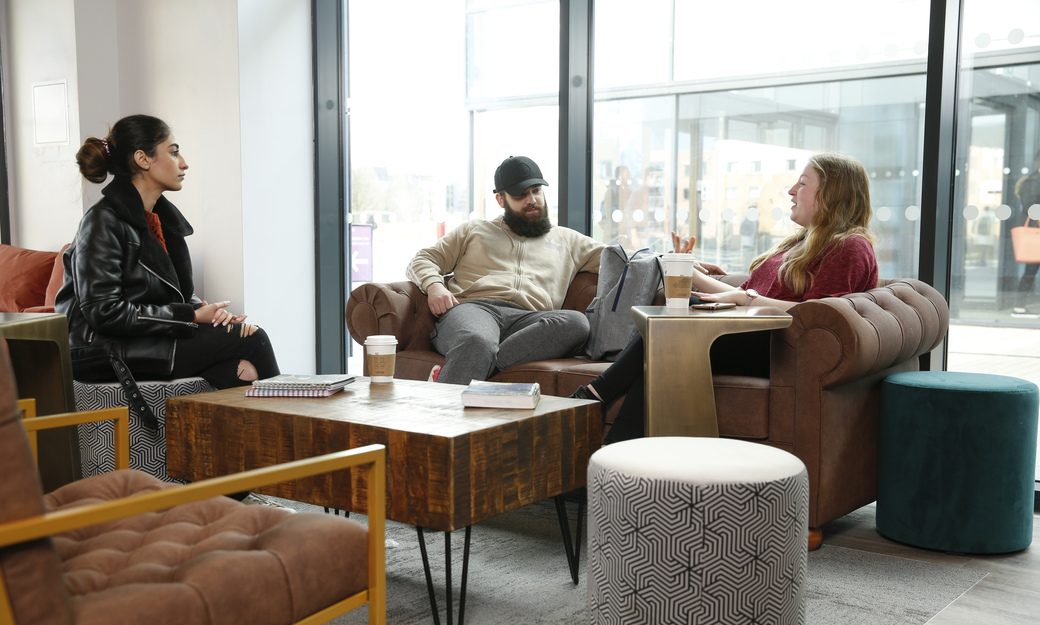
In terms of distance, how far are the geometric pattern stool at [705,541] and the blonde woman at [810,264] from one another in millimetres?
1120

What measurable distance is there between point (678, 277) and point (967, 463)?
3.30 ft

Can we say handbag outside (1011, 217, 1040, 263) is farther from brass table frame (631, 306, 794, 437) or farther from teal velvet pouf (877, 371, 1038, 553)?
brass table frame (631, 306, 794, 437)

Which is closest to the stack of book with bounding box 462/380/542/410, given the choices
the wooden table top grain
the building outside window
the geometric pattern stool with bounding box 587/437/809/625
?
the wooden table top grain

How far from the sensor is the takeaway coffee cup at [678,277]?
8.23ft

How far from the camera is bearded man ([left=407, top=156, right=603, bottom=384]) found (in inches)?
129

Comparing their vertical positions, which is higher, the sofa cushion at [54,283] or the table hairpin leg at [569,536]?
the sofa cushion at [54,283]

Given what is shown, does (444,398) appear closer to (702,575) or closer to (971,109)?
(702,575)

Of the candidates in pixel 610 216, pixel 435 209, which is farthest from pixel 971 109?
pixel 435 209

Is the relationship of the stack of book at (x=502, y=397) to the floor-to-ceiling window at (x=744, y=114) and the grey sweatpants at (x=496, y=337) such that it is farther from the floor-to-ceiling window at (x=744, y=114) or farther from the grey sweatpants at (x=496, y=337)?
the floor-to-ceiling window at (x=744, y=114)

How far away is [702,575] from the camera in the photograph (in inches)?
60.2

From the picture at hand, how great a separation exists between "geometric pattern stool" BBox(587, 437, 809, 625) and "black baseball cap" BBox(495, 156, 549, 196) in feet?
7.83

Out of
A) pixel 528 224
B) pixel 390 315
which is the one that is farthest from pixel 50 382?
pixel 528 224

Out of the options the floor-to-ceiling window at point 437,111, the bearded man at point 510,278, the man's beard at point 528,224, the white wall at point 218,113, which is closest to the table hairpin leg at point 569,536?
the bearded man at point 510,278

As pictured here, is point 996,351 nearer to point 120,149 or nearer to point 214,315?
point 214,315
